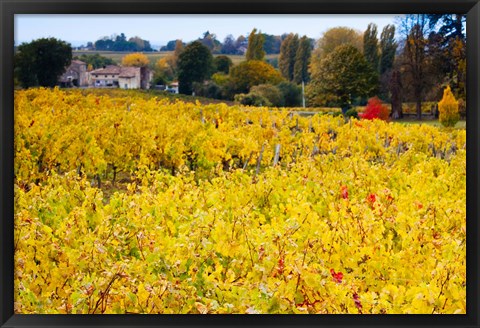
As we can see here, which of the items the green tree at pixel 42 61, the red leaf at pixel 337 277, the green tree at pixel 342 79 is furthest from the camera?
the green tree at pixel 342 79

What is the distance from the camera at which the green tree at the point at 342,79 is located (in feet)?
13.9

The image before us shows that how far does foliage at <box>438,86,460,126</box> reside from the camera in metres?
4.02

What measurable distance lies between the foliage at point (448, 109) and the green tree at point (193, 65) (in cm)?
144

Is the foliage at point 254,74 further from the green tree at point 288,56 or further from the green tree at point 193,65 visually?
the green tree at point 193,65

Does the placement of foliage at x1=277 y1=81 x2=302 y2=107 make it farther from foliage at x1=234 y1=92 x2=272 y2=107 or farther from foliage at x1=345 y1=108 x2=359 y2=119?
foliage at x1=345 y1=108 x2=359 y2=119

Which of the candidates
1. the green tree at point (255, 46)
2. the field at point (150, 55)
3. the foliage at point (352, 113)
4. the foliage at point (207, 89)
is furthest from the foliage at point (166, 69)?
the foliage at point (352, 113)

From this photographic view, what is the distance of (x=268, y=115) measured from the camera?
176 inches

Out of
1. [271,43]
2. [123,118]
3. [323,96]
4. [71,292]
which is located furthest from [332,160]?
[71,292]

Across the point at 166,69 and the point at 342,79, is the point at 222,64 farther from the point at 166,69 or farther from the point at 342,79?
the point at 342,79

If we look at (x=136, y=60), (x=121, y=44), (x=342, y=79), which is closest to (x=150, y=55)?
(x=136, y=60)

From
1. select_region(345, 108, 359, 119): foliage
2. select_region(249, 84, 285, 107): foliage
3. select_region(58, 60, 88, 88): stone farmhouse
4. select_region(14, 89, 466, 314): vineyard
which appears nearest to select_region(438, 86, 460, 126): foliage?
select_region(14, 89, 466, 314): vineyard

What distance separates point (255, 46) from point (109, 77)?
979 millimetres

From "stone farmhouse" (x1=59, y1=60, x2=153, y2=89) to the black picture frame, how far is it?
0.80m

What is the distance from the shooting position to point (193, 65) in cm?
430
